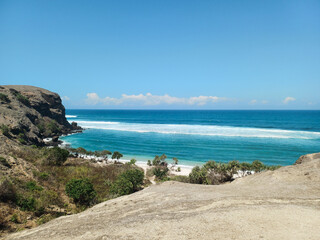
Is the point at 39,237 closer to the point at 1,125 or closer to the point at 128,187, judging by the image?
the point at 128,187

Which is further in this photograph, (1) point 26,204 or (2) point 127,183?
(2) point 127,183

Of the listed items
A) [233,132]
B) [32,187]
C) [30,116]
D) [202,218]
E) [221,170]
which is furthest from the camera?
[233,132]

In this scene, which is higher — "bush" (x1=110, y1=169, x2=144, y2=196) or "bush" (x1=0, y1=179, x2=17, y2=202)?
"bush" (x1=0, y1=179, x2=17, y2=202)

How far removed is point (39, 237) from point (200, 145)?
4669 cm

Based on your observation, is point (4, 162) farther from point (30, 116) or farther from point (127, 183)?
point (30, 116)

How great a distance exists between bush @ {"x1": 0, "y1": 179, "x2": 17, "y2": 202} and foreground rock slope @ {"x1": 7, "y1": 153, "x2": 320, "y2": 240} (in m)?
6.10

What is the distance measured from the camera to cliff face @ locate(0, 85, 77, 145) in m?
41.9

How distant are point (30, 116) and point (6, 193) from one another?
Answer: 51728 mm

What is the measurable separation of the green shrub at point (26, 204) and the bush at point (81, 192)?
3.27 m

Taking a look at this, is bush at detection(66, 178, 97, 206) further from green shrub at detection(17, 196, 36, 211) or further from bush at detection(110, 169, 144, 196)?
green shrub at detection(17, 196, 36, 211)

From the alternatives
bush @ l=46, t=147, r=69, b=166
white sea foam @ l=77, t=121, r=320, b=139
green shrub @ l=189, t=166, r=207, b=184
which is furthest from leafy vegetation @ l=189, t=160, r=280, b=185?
white sea foam @ l=77, t=121, r=320, b=139

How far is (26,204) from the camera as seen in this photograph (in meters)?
15.3

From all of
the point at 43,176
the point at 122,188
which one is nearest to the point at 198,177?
the point at 122,188

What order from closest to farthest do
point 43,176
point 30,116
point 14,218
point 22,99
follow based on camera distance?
point 14,218 → point 43,176 → point 30,116 → point 22,99
